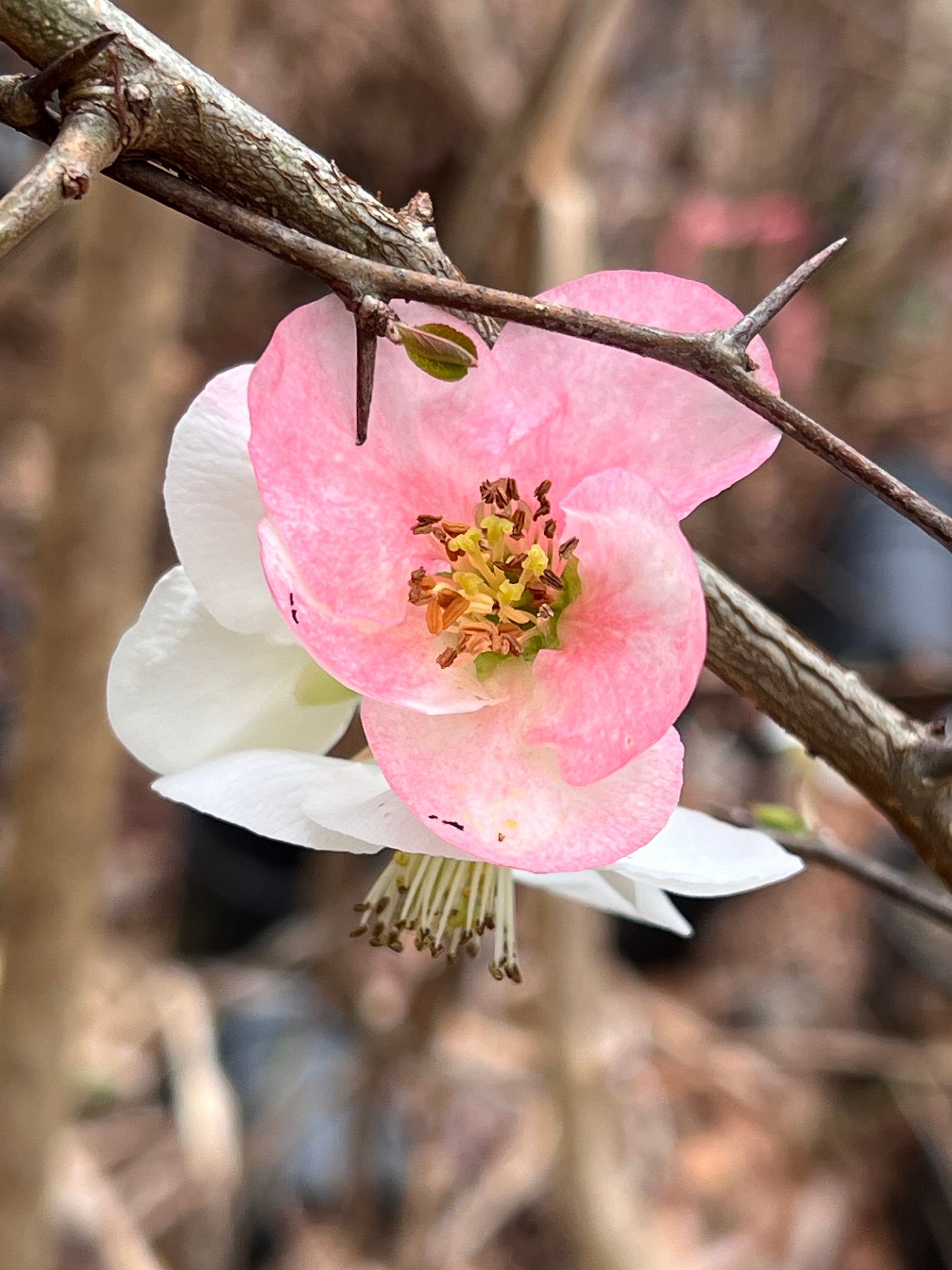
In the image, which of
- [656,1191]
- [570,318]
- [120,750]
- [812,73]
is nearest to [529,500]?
[570,318]

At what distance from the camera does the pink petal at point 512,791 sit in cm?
20

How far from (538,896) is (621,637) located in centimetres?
65

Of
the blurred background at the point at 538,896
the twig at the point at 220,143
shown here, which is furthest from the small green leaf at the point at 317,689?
the blurred background at the point at 538,896

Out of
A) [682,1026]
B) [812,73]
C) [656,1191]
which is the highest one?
[812,73]

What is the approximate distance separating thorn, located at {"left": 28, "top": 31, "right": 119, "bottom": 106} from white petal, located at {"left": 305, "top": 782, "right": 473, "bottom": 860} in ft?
0.47

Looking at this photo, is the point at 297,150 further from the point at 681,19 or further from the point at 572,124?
the point at 681,19

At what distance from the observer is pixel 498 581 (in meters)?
0.24

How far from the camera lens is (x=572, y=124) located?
2.70 ft

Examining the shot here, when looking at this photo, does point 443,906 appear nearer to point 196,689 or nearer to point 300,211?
point 196,689

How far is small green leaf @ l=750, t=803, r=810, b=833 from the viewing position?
1.23ft

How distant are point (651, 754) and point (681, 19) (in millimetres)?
2031

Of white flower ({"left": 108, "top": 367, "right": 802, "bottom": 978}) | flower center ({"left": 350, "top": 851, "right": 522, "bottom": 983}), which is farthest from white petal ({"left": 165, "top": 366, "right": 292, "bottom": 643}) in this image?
flower center ({"left": 350, "top": 851, "right": 522, "bottom": 983})

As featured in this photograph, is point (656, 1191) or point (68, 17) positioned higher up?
point (68, 17)

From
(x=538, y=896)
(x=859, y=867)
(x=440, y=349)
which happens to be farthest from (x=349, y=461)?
(x=538, y=896)
